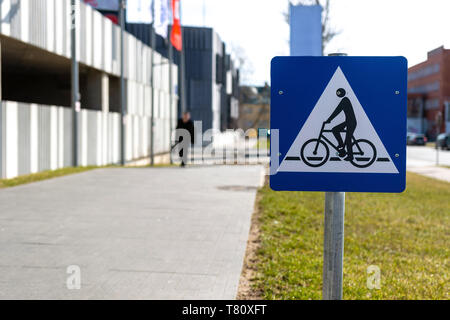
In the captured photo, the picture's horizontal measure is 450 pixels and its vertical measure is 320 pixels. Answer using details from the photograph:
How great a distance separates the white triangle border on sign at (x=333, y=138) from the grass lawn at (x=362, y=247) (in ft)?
8.22

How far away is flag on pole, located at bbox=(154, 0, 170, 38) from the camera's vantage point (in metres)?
21.0

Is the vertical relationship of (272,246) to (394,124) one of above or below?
below

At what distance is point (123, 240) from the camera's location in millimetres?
6516

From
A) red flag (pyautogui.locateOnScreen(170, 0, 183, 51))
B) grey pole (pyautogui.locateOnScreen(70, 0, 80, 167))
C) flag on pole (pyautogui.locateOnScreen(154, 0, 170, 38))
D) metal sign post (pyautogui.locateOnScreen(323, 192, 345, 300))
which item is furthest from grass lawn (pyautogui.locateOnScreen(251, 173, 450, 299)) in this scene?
red flag (pyautogui.locateOnScreen(170, 0, 183, 51))

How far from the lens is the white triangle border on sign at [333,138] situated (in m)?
2.12

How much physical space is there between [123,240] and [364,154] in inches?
191

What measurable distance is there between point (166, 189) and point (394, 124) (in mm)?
10134

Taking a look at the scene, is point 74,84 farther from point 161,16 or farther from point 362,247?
point 362,247

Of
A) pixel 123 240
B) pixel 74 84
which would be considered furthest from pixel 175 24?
pixel 123 240

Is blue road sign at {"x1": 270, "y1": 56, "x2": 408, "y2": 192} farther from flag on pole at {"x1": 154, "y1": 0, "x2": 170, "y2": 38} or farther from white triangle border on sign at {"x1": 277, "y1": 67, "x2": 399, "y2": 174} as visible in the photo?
flag on pole at {"x1": 154, "y1": 0, "x2": 170, "y2": 38}

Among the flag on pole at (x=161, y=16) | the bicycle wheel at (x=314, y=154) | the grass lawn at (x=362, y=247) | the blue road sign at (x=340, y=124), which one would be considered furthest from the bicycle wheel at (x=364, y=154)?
the flag on pole at (x=161, y=16)
